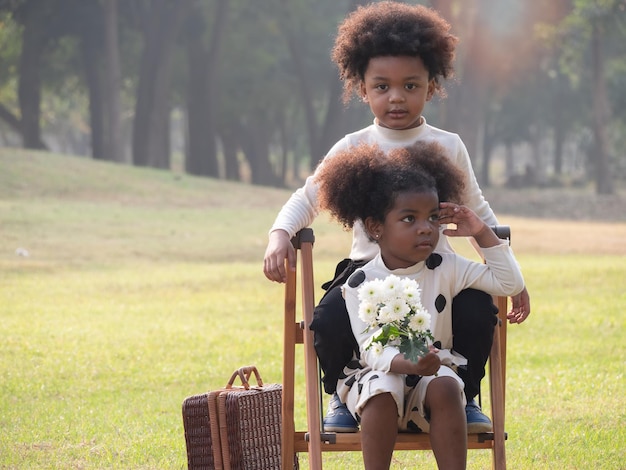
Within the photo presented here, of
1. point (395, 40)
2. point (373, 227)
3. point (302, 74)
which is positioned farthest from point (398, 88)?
point (302, 74)

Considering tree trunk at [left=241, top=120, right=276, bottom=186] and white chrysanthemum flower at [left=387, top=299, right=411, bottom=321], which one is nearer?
white chrysanthemum flower at [left=387, top=299, right=411, bottom=321]

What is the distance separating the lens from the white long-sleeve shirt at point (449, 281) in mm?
4207

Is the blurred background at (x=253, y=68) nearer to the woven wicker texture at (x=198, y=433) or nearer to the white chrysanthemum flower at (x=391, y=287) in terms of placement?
the woven wicker texture at (x=198, y=433)

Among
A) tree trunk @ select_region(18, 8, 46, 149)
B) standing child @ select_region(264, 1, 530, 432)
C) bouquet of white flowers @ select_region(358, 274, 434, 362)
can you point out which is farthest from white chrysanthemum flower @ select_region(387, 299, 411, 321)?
tree trunk @ select_region(18, 8, 46, 149)

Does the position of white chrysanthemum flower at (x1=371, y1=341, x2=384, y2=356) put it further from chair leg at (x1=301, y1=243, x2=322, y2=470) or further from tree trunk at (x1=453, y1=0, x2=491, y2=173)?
tree trunk at (x1=453, y1=0, x2=491, y2=173)

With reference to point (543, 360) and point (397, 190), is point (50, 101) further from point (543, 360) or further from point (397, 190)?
point (397, 190)

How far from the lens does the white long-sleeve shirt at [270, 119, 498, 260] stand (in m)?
4.56

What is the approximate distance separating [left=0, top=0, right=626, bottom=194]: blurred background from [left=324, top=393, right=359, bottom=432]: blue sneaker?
28590 mm

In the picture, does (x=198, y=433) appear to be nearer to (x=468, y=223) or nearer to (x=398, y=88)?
(x=468, y=223)

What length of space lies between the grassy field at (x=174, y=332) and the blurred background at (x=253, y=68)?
12.9 metres

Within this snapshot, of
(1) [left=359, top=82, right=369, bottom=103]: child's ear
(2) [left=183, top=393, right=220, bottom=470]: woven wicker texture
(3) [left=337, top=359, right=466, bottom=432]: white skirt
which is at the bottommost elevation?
(2) [left=183, top=393, right=220, bottom=470]: woven wicker texture

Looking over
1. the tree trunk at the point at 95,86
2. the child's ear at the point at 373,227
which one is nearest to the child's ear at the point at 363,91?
the child's ear at the point at 373,227

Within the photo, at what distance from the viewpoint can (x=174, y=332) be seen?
10492 mm

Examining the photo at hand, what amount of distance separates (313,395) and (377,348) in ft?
1.17
